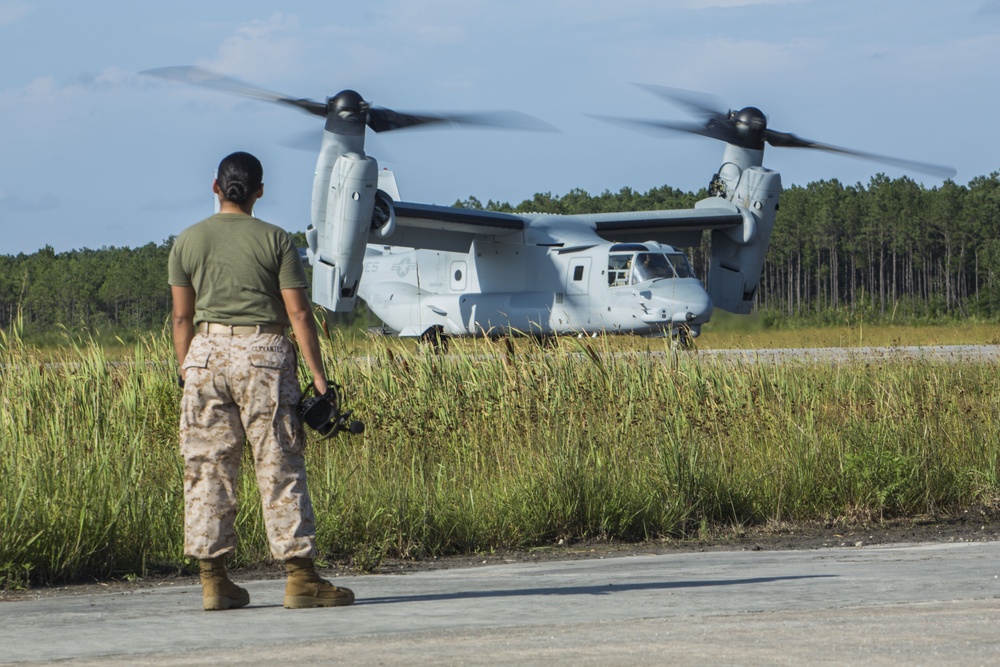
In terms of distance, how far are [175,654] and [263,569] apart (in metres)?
2.48

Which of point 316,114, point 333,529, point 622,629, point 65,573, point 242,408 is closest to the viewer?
point 622,629

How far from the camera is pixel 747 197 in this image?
1166 inches

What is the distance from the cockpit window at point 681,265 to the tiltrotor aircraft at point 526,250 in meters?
0.03

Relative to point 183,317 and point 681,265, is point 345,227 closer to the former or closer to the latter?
point 681,265

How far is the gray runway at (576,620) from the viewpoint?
11.4 ft

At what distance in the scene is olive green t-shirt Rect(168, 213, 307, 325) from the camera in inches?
178

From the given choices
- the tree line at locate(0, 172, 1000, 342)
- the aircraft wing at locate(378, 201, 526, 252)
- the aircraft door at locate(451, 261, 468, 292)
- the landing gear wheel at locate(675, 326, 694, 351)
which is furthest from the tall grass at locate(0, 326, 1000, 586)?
the tree line at locate(0, 172, 1000, 342)

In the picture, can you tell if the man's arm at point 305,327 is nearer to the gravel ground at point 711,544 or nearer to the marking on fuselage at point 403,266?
the gravel ground at point 711,544

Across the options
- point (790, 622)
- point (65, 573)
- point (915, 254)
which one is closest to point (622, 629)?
point (790, 622)

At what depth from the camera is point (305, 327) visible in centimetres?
449

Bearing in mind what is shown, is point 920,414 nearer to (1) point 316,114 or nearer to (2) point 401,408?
(2) point 401,408

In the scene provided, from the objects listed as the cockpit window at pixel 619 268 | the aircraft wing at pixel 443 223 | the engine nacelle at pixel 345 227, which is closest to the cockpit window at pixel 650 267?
the cockpit window at pixel 619 268

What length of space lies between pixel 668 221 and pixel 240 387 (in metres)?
26.7

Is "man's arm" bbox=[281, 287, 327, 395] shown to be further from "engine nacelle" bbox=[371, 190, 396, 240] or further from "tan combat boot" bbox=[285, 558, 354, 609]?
"engine nacelle" bbox=[371, 190, 396, 240]
